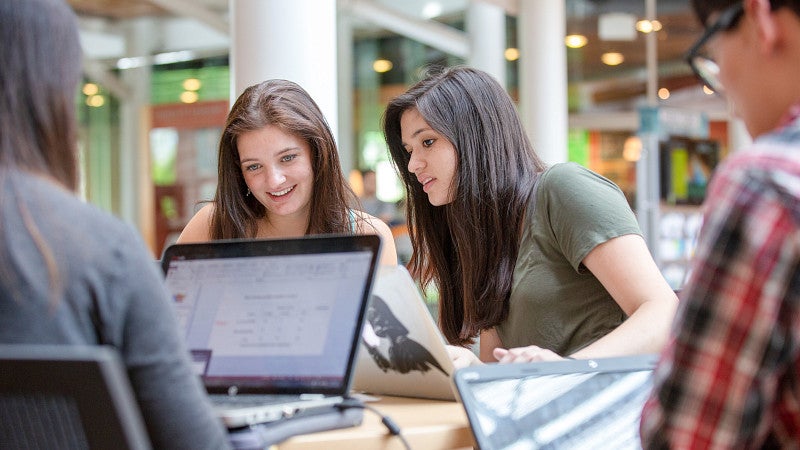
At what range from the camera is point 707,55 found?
1.21m

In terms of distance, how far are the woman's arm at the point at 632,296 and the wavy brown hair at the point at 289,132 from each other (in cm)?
79

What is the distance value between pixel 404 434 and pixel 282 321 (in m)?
0.26

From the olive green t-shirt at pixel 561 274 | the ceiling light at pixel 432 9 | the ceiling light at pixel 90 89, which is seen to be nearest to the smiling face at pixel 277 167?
the olive green t-shirt at pixel 561 274

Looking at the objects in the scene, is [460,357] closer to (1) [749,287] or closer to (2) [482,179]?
(2) [482,179]

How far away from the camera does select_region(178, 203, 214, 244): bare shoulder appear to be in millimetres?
2826

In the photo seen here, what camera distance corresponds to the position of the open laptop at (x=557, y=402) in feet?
5.14

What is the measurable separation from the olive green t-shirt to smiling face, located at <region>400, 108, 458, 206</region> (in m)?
0.23

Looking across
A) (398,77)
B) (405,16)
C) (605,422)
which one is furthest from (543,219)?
(398,77)

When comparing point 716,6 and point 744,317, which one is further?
point 716,6

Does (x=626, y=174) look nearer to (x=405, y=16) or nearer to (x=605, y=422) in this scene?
(x=405, y=16)

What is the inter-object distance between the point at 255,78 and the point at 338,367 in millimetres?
2417

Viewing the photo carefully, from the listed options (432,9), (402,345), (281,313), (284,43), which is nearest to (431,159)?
(402,345)

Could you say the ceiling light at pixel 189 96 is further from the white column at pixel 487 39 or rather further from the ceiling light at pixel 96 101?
the white column at pixel 487 39

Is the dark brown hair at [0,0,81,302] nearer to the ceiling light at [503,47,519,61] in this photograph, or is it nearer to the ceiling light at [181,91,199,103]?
the ceiling light at [503,47,519,61]
